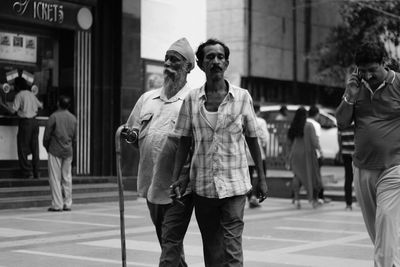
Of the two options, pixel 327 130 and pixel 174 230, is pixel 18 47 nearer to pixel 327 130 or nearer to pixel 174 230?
pixel 174 230

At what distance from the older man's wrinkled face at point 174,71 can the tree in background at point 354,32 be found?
1746cm

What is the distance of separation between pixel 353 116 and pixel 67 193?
7679 mm

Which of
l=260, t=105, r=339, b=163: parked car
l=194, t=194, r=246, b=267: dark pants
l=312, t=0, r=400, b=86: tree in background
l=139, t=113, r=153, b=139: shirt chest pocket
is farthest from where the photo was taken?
l=260, t=105, r=339, b=163: parked car

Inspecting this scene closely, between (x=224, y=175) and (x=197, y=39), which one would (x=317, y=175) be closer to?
(x=197, y=39)

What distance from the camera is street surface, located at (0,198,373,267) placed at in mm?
8156

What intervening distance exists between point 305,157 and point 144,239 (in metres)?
5.56

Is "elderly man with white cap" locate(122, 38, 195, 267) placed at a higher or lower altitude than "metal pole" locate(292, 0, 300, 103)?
lower

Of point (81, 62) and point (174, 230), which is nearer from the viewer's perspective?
point (174, 230)

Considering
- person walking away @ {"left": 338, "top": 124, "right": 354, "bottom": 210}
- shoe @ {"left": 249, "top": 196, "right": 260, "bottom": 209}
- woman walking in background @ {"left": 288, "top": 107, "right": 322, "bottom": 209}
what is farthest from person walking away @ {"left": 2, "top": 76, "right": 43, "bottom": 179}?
person walking away @ {"left": 338, "top": 124, "right": 354, "bottom": 210}

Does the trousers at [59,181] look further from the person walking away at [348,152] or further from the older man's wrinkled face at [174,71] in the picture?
the older man's wrinkled face at [174,71]

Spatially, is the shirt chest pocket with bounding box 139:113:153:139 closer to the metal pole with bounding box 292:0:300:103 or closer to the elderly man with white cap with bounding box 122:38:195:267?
the elderly man with white cap with bounding box 122:38:195:267

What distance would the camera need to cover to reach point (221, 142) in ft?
17.8

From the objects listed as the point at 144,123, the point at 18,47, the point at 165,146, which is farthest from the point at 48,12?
the point at 165,146

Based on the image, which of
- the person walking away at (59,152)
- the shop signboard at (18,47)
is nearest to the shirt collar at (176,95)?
the person walking away at (59,152)
